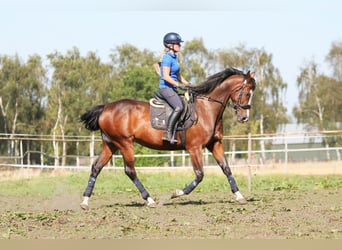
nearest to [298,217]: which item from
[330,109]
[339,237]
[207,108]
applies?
[339,237]

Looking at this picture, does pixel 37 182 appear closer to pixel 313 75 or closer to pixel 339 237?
pixel 339 237

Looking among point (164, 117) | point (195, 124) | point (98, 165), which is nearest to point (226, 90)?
point (195, 124)

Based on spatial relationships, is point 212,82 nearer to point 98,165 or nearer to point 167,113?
point 167,113

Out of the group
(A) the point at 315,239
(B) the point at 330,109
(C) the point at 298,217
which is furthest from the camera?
(B) the point at 330,109

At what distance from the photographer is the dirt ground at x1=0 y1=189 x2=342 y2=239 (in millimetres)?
6648

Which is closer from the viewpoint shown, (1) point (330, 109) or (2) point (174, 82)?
(2) point (174, 82)

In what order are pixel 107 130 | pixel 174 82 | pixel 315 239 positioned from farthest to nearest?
pixel 107 130, pixel 174 82, pixel 315 239

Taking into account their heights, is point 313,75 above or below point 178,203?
above

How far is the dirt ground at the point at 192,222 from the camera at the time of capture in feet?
21.8

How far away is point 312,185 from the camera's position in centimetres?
1513

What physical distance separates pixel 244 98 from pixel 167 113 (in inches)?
55.4

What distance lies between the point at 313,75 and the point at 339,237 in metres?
46.0

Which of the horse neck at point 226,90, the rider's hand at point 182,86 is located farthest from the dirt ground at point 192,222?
the rider's hand at point 182,86

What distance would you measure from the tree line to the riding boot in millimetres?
35617
